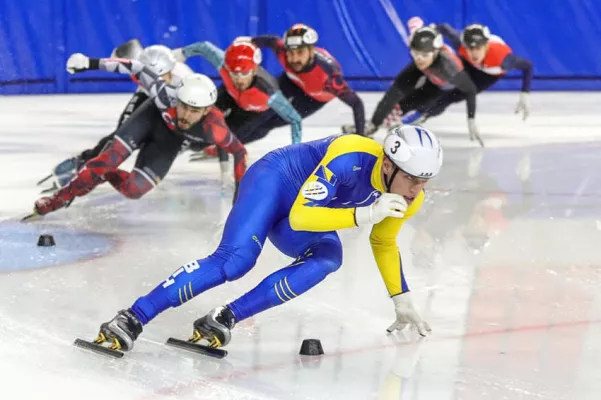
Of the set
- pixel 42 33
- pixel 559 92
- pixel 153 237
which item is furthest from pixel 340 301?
pixel 559 92

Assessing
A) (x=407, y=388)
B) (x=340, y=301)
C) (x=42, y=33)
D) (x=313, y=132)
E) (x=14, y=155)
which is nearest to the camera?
(x=407, y=388)

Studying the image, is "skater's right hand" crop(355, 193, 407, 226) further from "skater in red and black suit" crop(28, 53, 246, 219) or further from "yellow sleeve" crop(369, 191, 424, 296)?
"skater in red and black suit" crop(28, 53, 246, 219)

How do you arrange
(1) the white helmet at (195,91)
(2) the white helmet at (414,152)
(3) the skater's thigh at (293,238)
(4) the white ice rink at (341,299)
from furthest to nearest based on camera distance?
(1) the white helmet at (195,91) → (3) the skater's thigh at (293,238) → (2) the white helmet at (414,152) → (4) the white ice rink at (341,299)

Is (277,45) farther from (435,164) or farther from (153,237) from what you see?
(435,164)

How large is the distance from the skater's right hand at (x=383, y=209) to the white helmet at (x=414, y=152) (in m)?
0.14

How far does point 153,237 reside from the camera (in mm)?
6105

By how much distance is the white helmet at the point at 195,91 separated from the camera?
6.12 meters

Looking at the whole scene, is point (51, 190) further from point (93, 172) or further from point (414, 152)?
point (414, 152)

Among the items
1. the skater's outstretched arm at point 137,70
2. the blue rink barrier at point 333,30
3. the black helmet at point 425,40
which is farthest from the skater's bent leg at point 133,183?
the blue rink barrier at point 333,30

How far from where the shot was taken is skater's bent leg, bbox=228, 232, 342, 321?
383 cm

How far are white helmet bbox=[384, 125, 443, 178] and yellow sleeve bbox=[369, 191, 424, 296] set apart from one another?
274 millimetres

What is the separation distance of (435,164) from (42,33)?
11.0 meters

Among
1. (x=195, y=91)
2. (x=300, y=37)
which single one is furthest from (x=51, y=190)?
(x=300, y=37)

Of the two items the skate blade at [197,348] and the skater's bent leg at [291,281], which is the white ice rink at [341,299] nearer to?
the skate blade at [197,348]
